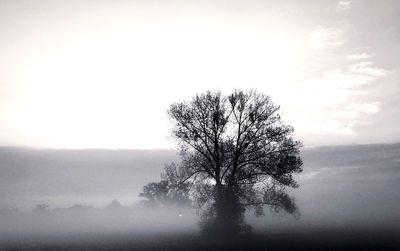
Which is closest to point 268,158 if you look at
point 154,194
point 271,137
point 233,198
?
point 271,137

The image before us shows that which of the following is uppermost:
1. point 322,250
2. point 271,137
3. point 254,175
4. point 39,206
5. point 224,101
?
point 39,206

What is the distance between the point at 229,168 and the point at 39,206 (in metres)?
135

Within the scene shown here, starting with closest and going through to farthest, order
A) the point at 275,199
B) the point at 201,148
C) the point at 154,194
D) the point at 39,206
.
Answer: the point at 275,199, the point at 201,148, the point at 154,194, the point at 39,206

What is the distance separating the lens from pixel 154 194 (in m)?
106

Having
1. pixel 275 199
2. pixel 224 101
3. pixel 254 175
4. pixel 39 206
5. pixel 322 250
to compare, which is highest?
pixel 39 206

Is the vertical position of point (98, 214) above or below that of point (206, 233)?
above

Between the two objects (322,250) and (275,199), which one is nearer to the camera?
(322,250)

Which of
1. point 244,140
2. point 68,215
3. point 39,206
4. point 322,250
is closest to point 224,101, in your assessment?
point 244,140

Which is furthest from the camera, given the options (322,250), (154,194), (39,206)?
(39,206)

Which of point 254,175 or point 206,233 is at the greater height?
point 254,175

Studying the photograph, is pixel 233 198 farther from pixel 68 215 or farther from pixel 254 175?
pixel 68 215

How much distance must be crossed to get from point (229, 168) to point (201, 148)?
344 centimetres

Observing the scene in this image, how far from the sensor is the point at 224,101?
3984 centimetres

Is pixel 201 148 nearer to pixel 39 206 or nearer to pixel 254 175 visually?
pixel 254 175
